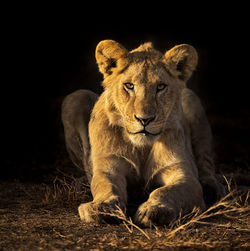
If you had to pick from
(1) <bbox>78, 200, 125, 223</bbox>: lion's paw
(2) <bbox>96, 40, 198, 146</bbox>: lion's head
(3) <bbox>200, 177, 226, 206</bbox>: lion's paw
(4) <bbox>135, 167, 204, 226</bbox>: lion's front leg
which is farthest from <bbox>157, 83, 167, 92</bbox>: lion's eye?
(3) <bbox>200, 177, 226, 206</bbox>: lion's paw

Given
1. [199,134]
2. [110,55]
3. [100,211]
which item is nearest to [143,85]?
[110,55]

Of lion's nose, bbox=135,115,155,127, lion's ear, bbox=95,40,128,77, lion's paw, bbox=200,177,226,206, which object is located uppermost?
lion's ear, bbox=95,40,128,77

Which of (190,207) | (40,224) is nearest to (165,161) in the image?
(190,207)

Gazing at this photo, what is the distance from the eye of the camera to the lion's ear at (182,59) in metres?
3.44

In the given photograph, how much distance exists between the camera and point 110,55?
3.41 m

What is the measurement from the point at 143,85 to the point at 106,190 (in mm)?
832

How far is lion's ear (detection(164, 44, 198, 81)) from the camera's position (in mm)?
3443

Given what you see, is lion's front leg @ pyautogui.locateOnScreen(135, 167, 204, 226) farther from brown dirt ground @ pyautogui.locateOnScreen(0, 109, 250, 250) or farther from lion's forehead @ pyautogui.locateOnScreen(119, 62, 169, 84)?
lion's forehead @ pyautogui.locateOnScreen(119, 62, 169, 84)

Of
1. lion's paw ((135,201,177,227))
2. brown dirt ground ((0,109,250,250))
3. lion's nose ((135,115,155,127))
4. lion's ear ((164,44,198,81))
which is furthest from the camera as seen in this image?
lion's ear ((164,44,198,81))

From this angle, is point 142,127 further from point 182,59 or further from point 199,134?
point 199,134

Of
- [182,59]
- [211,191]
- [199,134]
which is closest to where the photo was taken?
[182,59]

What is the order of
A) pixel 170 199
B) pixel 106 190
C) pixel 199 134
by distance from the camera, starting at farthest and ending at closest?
pixel 199 134 < pixel 106 190 < pixel 170 199

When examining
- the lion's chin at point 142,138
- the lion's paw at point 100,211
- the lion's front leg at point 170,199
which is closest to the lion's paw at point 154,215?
the lion's front leg at point 170,199

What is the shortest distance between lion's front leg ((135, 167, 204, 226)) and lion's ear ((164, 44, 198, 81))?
86 centimetres
